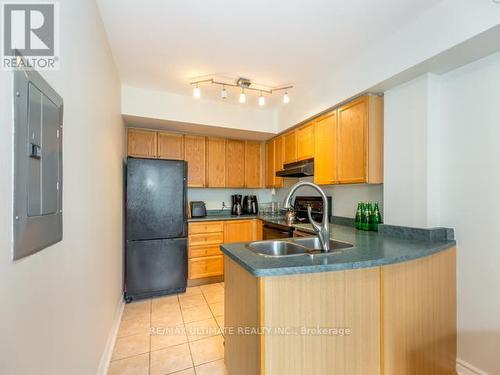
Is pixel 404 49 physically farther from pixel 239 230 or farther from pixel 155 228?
pixel 155 228

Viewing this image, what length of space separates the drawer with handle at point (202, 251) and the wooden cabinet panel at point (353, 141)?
1.96 metres

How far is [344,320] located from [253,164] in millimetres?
A: 3011

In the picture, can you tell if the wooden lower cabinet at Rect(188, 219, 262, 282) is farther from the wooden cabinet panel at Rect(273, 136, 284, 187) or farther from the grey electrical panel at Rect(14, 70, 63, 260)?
the grey electrical panel at Rect(14, 70, 63, 260)

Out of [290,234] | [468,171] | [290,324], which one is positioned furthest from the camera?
[290,234]

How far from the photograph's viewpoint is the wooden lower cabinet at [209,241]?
3260 mm

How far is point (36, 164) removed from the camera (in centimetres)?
76

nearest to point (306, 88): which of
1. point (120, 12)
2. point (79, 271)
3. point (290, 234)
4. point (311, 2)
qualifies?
point (311, 2)

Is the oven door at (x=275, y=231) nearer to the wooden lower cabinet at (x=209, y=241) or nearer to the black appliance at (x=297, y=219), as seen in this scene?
the black appliance at (x=297, y=219)

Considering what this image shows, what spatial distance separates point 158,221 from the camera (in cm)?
294

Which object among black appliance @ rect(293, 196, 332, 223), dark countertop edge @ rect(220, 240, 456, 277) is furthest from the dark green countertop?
black appliance @ rect(293, 196, 332, 223)

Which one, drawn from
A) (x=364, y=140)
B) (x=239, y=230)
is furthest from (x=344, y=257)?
(x=239, y=230)

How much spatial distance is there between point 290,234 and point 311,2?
6.86ft

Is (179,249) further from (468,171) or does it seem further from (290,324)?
(468,171)

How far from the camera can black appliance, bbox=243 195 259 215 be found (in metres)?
4.02
